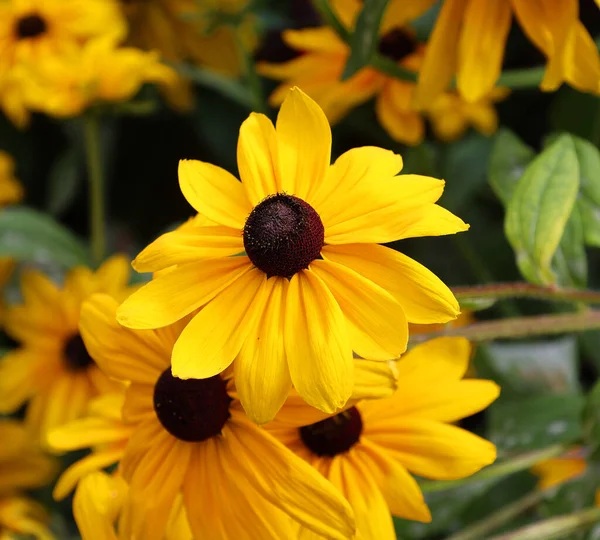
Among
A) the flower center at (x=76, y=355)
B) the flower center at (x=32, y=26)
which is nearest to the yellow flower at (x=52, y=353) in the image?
the flower center at (x=76, y=355)

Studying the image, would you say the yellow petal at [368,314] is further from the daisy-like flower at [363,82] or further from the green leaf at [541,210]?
the daisy-like flower at [363,82]

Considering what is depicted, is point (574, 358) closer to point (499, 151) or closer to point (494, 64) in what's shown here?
point (499, 151)

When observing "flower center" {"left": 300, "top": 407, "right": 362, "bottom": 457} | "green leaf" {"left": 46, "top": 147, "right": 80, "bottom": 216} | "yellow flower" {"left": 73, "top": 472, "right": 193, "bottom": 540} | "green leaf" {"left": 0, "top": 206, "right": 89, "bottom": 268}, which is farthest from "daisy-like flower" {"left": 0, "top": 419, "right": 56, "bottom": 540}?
"flower center" {"left": 300, "top": 407, "right": 362, "bottom": 457}

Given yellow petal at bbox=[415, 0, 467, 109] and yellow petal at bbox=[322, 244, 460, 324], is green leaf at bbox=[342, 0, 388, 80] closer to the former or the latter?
yellow petal at bbox=[415, 0, 467, 109]

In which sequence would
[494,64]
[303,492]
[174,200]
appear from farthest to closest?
[174,200]
[494,64]
[303,492]

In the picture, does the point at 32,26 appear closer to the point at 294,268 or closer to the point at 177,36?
the point at 177,36

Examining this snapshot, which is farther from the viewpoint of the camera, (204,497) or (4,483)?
(4,483)

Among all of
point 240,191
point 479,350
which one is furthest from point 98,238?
point 240,191

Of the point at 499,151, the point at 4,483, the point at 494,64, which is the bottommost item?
the point at 4,483
